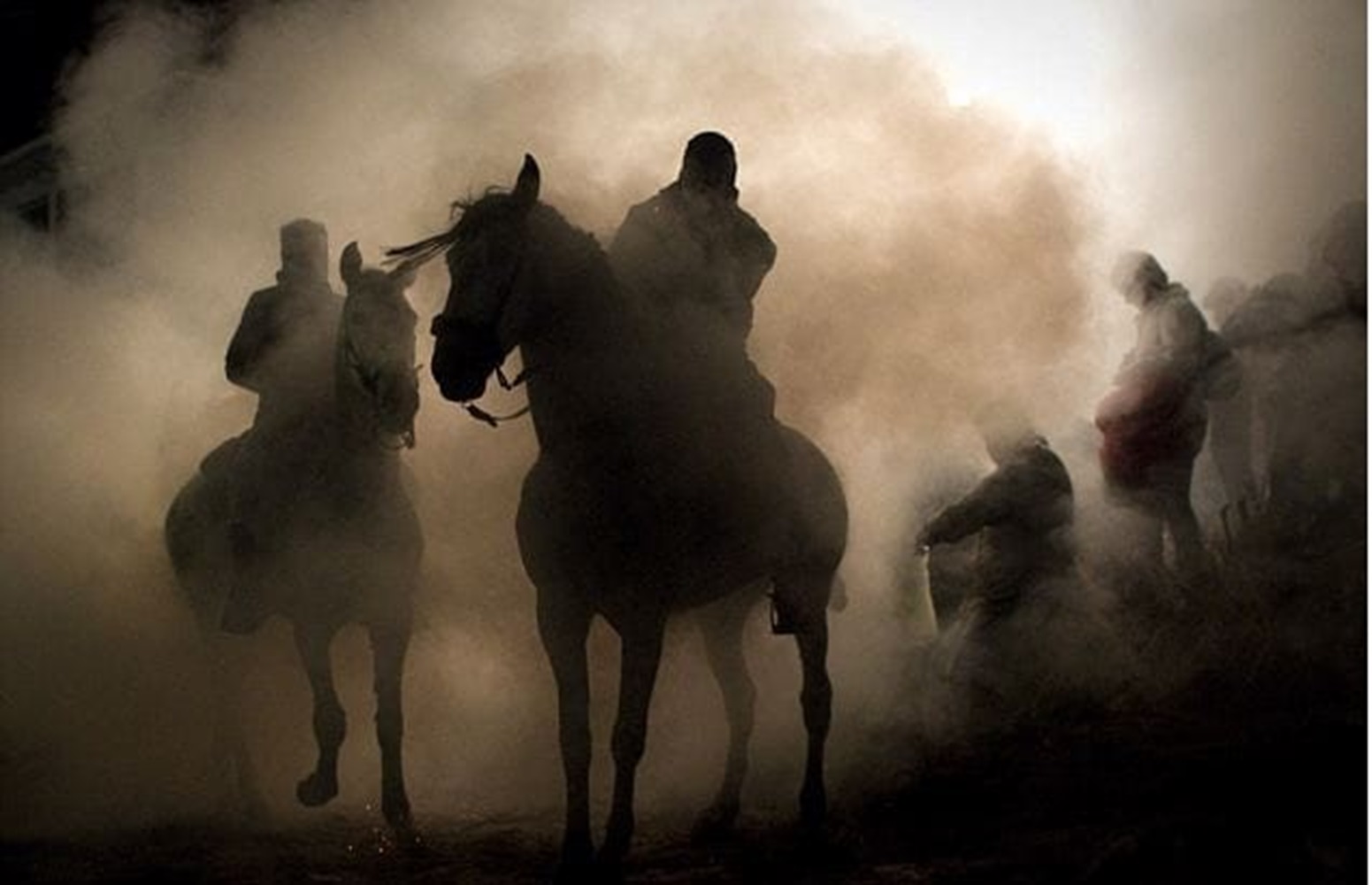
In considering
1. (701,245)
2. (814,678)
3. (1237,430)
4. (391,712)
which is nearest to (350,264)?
(701,245)

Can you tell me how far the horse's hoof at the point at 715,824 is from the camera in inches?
122

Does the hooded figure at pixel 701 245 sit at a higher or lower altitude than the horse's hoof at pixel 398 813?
higher

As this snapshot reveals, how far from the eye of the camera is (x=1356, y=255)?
302 cm

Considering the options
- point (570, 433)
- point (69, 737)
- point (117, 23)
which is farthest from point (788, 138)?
point (69, 737)

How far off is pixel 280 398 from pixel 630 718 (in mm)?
1015

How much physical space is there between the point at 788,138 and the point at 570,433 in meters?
0.73

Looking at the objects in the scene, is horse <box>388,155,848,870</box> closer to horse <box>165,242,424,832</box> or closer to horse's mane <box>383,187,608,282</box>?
horse's mane <box>383,187,608,282</box>

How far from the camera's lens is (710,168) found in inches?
126

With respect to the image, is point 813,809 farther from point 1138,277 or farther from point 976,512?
point 1138,277

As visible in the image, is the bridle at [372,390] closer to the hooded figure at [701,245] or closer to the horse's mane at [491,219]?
the horse's mane at [491,219]

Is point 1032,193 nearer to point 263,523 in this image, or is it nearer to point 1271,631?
point 1271,631

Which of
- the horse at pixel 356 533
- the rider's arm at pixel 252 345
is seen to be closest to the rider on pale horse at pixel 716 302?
the horse at pixel 356 533

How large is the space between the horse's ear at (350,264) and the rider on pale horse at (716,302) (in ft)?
1.87

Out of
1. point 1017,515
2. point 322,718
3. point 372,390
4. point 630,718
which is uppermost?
point 372,390
